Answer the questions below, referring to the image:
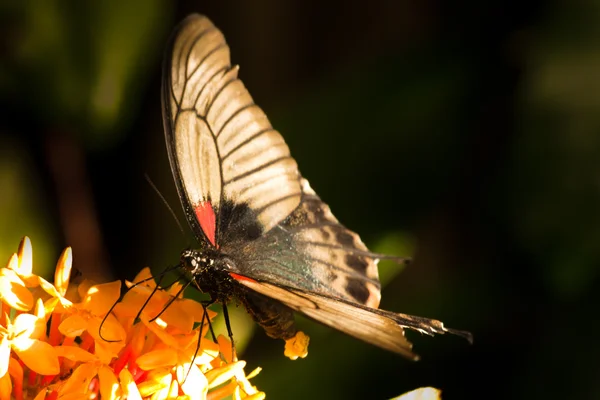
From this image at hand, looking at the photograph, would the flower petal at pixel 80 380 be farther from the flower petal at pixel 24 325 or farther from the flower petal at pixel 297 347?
the flower petal at pixel 297 347

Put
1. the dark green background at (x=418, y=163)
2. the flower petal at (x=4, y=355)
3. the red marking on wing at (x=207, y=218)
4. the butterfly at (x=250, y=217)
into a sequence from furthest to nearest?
1. the dark green background at (x=418, y=163)
2. the red marking on wing at (x=207, y=218)
3. the butterfly at (x=250, y=217)
4. the flower petal at (x=4, y=355)

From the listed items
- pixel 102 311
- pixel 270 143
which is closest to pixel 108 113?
pixel 270 143

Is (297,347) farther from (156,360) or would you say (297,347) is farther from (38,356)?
(38,356)

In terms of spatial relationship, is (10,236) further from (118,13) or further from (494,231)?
(494,231)

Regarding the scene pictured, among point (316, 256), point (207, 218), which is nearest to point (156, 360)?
point (207, 218)

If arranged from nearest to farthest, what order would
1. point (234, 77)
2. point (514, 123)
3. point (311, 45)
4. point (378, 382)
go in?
point (234, 77) → point (378, 382) → point (514, 123) → point (311, 45)

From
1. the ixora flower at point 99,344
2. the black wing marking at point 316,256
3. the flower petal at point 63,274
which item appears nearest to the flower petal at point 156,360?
the ixora flower at point 99,344
